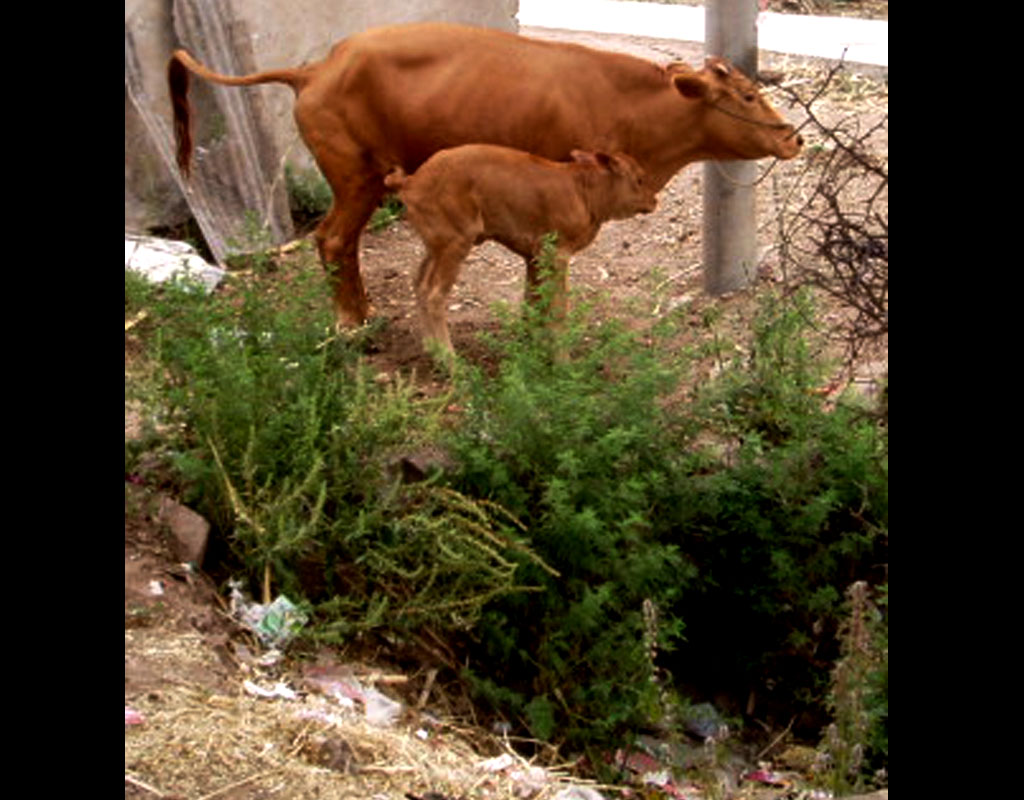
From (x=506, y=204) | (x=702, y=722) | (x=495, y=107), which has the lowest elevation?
(x=702, y=722)

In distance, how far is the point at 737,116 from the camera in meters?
7.35

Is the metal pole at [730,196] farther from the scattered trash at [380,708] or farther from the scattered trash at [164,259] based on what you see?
the scattered trash at [380,708]

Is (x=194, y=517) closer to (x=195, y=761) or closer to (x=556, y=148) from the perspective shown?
(x=195, y=761)

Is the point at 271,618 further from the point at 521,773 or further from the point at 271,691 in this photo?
the point at 521,773

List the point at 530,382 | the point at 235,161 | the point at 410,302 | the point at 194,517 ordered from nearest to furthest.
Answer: the point at 194,517 < the point at 530,382 < the point at 410,302 < the point at 235,161

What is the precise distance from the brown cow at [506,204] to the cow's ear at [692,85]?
36 centimetres

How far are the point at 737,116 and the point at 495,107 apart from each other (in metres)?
0.89

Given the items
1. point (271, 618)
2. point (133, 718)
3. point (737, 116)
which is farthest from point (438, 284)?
point (133, 718)

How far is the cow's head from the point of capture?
7316 millimetres

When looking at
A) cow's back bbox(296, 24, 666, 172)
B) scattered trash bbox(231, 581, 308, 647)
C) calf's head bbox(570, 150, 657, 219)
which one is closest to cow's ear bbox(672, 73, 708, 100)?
cow's back bbox(296, 24, 666, 172)

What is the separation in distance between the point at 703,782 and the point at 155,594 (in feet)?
4.93

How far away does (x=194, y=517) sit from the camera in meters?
5.66
